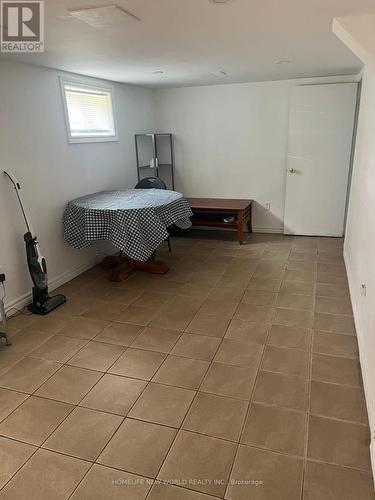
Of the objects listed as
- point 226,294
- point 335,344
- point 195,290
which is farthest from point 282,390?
point 195,290

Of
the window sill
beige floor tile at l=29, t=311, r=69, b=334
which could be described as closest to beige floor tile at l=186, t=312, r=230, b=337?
beige floor tile at l=29, t=311, r=69, b=334

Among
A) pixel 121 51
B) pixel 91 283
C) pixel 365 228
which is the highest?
pixel 121 51

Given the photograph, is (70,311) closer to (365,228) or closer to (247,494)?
(247,494)

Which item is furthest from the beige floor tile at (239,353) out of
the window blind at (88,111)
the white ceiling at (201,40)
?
the window blind at (88,111)

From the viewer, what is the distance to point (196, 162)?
211 inches

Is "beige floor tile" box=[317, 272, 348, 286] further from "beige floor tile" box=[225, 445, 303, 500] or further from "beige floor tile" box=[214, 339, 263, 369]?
"beige floor tile" box=[225, 445, 303, 500]

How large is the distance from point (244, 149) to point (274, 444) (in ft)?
13.6

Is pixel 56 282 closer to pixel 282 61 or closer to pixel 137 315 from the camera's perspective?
pixel 137 315

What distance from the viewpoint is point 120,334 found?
271cm

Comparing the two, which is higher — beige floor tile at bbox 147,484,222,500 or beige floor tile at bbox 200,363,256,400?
beige floor tile at bbox 147,484,222,500

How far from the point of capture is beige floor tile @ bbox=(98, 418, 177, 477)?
1614 mm

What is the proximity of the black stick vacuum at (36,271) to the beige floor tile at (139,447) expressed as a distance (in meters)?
1.57

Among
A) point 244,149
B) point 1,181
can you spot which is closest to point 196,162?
point 244,149

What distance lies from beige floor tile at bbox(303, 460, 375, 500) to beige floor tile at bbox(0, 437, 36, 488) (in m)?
1.27
